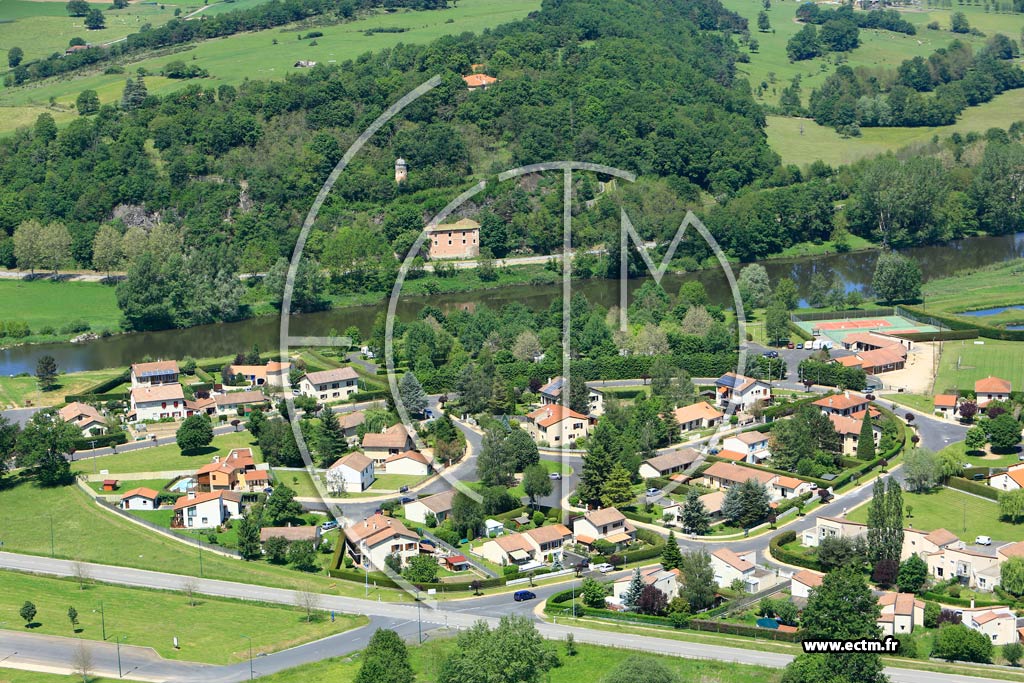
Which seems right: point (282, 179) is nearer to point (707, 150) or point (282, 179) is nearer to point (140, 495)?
point (707, 150)

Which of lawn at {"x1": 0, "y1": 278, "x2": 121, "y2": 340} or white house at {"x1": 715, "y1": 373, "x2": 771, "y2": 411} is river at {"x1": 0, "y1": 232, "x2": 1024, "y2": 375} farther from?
white house at {"x1": 715, "y1": 373, "x2": 771, "y2": 411}

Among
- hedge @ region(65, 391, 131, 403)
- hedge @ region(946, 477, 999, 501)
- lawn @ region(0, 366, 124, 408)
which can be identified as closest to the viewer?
hedge @ region(946, 477, 999, 501)

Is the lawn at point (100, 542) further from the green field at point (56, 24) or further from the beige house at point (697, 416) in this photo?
the green field at point (56, 24)

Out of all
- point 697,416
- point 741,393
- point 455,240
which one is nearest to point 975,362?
point 741,393

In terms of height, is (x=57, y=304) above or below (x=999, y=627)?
above

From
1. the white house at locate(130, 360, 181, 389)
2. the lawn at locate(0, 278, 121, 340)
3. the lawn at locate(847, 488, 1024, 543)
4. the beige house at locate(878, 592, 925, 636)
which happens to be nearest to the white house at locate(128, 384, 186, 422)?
the white house at locate(130, 360, 181, 389)

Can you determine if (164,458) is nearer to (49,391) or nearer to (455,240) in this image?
(49,391)

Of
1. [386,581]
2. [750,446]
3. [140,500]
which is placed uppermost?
[750,446]

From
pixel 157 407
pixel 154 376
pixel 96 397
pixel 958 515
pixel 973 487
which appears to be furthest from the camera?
pixel 154 376
